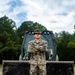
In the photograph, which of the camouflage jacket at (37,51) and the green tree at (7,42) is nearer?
the camouflage jacket at (37,51)

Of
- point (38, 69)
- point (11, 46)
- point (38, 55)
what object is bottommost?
point (38, 69)

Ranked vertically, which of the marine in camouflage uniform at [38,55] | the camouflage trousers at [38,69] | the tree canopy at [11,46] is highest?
the tree canopy at [11,46]

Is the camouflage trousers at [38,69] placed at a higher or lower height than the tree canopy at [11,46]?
lower

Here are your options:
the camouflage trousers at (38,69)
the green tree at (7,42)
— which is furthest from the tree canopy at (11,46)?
the camouflage trousers at (38,69)

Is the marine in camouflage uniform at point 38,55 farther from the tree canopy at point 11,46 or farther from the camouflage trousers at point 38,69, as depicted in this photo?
the tree canopy at point 11,46

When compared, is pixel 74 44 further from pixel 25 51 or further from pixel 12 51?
pixel 25 51

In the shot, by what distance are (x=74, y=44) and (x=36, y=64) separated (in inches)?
1076

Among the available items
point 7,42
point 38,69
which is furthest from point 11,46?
point 38,69

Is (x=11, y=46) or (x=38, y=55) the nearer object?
(x=38, y=55)

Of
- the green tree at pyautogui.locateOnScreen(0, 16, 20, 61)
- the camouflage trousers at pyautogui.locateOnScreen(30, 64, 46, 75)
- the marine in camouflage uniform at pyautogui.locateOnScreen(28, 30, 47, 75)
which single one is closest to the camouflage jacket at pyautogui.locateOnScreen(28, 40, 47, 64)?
the marine in camouflage uniform at pyautogui.locateOnScreen(28, 30, 47, 75)

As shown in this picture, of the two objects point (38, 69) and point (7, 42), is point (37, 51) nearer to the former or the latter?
point (38, 69)

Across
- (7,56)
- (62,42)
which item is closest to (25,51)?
(7,56)

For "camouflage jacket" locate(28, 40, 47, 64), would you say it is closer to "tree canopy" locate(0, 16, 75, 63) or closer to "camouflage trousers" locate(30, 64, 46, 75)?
"camouflage trousers" locate(30, 64, 46, 75)

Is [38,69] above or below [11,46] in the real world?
below
